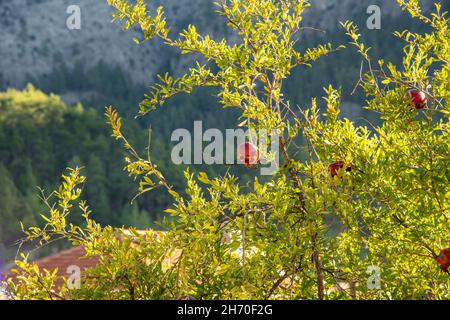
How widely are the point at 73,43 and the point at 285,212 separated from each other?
80.4 m

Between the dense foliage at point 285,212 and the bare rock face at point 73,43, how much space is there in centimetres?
7261

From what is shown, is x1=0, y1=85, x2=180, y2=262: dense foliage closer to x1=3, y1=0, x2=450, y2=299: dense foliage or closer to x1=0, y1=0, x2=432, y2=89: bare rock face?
x1=0, y1=0, x2=432, y2=89: bare rock face

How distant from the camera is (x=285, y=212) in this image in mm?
2971

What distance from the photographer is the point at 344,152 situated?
3199 millimetres

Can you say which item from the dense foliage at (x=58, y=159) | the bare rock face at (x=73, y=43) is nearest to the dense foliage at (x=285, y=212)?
the dense foliage at (x=58, y=159)

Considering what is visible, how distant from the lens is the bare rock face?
254 feet

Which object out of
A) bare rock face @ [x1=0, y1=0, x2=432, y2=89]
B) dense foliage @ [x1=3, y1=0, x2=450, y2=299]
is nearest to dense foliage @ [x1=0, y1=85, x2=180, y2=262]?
bare rock face @ [x1=0, y1=0, x2=432, y2=89]

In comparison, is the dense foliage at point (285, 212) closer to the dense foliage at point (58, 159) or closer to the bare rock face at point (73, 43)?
the dense foliage at point (58, 159)

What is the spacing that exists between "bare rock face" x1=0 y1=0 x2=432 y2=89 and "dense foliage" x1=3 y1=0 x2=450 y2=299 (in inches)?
2859

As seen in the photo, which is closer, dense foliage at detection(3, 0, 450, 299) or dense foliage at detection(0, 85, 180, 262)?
dense foliage at detection(3, 0, 450, 299)

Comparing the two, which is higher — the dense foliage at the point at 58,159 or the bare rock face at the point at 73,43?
the bare rock face at the point at 73,43

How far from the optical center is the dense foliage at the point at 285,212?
9.50 ft

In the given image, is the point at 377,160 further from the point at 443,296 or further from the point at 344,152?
the point at 443,296
